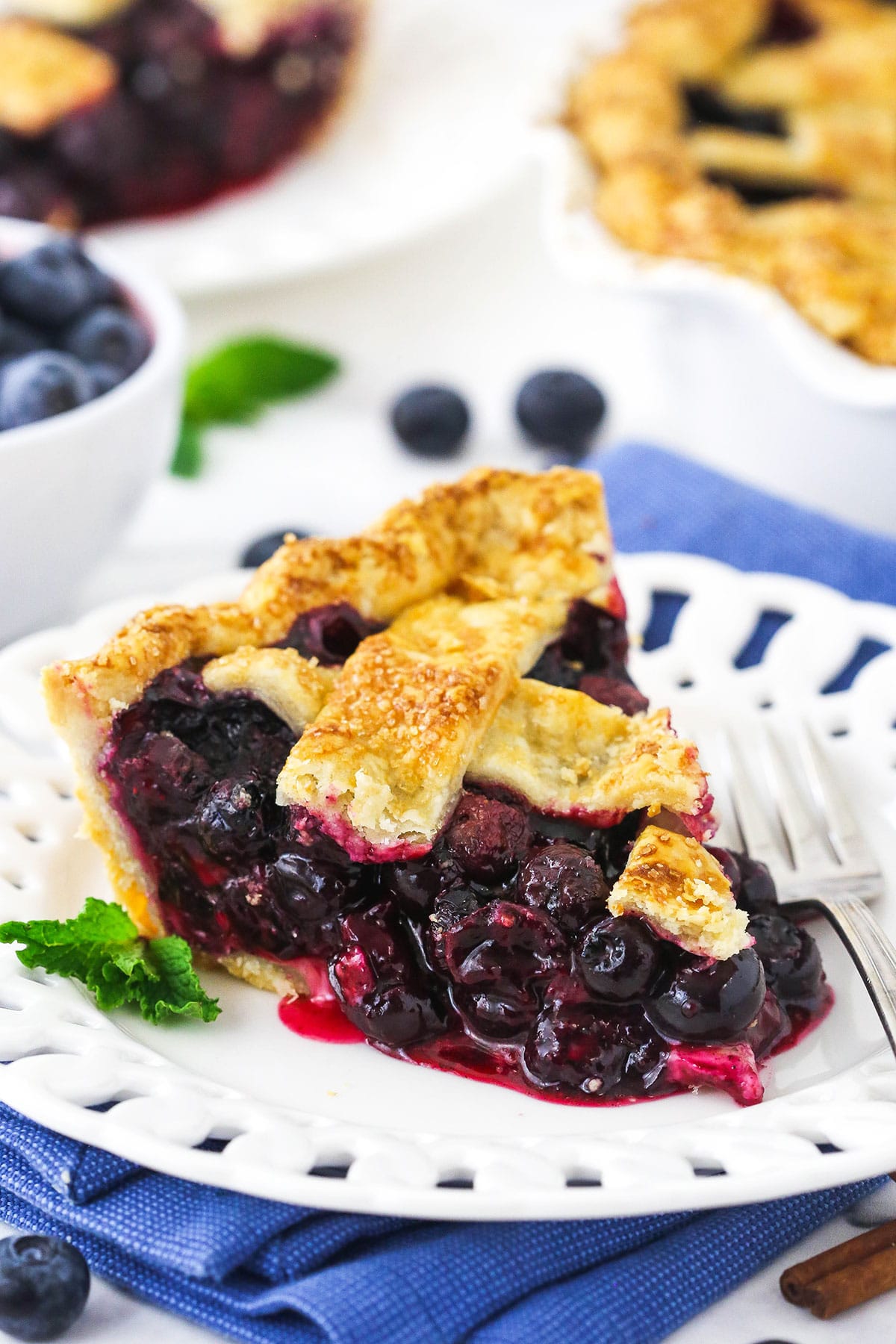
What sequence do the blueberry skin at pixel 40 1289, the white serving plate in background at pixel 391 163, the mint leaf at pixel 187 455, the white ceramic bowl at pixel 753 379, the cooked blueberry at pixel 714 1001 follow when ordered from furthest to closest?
the white serving plate in background at pixel 391 163 → the mint leaf at pixel 187 455 → the white ceramic bowl at pixel 753 379 → the cooked blueberry at pixel 714 1001 → the blueberry skin at pixel 40 1289

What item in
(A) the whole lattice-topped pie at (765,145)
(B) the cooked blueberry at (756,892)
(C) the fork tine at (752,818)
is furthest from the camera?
(A) the whole lattice-topped pie at (765,145)

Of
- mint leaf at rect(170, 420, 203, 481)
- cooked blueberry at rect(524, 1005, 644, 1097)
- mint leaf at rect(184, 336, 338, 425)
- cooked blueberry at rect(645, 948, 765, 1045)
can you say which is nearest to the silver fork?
cooked blueberry at rect(645, 948, 765, 1045)

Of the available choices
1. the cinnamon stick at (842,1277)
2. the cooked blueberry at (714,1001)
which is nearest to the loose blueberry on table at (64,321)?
the cooked blueberry at (714,1001)

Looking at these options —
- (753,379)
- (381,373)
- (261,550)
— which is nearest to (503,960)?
(261,550)

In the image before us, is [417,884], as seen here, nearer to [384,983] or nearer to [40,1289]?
[384,983]

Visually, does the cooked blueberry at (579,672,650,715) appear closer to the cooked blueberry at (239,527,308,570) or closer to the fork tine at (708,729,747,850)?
the fork tine at (708,729,747,850)

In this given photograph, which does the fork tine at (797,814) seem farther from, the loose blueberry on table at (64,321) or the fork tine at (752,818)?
the loose blueberry on table at (64,321)

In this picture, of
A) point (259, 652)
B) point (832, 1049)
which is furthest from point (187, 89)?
point (832, 1049)

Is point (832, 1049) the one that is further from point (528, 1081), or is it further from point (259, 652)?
point (259, 652)
